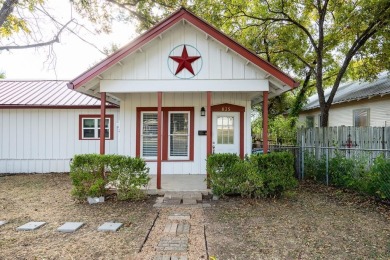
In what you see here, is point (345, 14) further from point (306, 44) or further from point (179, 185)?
point (179, 185)

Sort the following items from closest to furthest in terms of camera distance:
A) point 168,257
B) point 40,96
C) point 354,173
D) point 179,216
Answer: point 168,257 < point 179,216 < point 354,173 < point 40,96

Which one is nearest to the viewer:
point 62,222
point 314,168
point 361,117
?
point 62,222

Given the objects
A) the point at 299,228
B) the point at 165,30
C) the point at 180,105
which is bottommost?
the point at 299,228

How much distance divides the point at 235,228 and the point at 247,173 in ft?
6.65

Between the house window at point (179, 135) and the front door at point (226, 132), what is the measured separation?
3.24ft

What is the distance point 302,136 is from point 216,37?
571cm

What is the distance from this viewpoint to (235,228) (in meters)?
5.25

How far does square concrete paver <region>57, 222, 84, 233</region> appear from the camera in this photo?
5035 mm

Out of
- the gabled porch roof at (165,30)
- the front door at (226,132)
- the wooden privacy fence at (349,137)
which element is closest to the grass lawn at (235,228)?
the wooden privacy fence at (349,137)

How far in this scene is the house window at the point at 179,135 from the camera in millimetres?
10180

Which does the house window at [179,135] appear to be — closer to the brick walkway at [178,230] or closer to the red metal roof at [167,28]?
the brick walkway at [178,230]

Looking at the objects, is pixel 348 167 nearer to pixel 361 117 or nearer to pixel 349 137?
pixel 349 137

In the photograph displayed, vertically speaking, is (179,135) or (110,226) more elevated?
(179,135)

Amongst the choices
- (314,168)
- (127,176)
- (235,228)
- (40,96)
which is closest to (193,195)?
(127,176)
